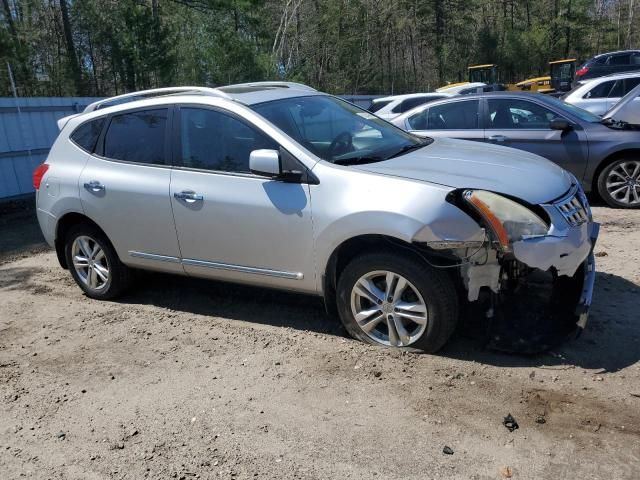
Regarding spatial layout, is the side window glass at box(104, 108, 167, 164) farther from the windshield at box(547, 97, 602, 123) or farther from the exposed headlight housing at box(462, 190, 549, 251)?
the windshield at box(547, 97, 602, 123)

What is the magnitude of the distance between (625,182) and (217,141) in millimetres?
5622

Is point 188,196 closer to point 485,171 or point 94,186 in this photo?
point 94,186

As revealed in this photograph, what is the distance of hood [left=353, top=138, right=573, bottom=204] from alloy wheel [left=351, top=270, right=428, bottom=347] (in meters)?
0.69

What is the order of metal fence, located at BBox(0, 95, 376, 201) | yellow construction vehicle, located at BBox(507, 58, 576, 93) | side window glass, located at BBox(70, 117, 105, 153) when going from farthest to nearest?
yellow construction vehicle, located at BBox(507, 58, 576, 93) < metal fence, located at BBox(0, 95, 376, 201) < side window glass, located at BBox(70, 117, 105, 153)

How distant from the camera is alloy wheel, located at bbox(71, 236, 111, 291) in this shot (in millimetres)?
5402

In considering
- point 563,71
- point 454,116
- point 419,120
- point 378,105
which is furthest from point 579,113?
point 563,71

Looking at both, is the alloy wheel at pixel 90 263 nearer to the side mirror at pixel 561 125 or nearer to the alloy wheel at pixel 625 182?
the side mirror at pixel 561 125

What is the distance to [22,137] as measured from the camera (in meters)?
10.9

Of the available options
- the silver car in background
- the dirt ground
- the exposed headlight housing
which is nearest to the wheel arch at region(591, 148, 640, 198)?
the dirt ground

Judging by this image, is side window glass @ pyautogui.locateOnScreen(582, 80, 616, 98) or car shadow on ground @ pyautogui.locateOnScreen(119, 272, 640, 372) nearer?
car shadow on ground @ pyautogui.locateOnScreen(119, 272, 640, 372)

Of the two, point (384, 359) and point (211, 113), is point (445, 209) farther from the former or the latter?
point (211, 113)

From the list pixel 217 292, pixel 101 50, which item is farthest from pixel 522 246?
pixel 101 50

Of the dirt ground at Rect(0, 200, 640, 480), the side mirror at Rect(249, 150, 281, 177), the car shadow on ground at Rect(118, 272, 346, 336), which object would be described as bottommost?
the dirt ground at Rect(0, 200, 640, 480)

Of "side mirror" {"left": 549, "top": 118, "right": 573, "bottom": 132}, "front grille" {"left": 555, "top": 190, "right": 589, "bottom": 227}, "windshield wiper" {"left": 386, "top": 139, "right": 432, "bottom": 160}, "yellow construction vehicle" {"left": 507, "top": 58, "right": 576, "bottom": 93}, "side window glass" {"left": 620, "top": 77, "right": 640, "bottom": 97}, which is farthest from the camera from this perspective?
"yellow construction vehicle" {"left": 507, "top": 58, "right": 576, "bottom": 93}
